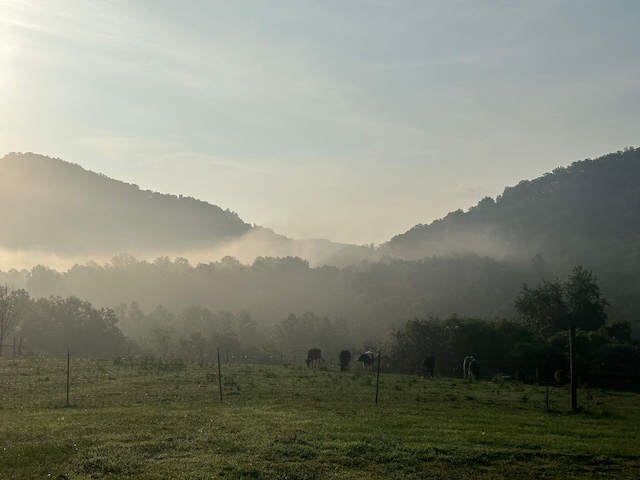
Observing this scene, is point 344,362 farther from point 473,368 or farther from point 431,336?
point 431,336

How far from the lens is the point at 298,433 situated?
22.4 m

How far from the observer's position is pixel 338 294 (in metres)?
200

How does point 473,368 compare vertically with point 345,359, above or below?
below

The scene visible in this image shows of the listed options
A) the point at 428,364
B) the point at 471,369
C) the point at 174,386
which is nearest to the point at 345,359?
the point at 428,364

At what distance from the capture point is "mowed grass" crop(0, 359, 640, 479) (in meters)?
18.4

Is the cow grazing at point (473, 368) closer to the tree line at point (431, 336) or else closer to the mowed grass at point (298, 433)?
the tree line at point (431, 336)

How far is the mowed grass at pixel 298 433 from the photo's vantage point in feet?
60.2

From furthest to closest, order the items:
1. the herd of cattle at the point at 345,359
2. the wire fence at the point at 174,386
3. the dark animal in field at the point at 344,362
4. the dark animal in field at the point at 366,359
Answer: the dark animal in field at the point at 366,359, the herd of cattle at the point at 345,359, the dark animal in field at the point at 344,362, the wire fence at the point at 174,386

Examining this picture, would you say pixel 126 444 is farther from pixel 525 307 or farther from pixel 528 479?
pixel 525 307

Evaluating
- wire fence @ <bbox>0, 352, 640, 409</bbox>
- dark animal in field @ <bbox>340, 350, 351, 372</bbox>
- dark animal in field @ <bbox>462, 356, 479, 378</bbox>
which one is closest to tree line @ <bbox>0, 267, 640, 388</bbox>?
dark animal in field @ <bbox>462, 356, 479, 378</bbox>

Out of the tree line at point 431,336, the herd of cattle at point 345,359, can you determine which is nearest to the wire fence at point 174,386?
the tree line at point 431,336

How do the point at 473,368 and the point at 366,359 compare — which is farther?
the point at 366,359

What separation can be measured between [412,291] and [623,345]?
116 m

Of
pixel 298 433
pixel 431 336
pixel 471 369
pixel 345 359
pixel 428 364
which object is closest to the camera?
pixel 298 433
